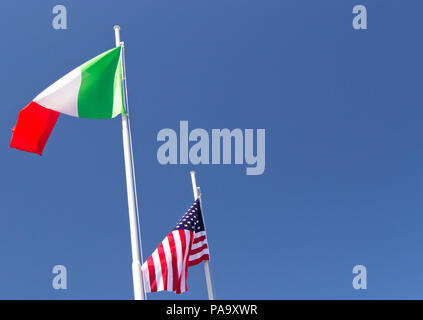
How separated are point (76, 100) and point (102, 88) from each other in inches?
30.8

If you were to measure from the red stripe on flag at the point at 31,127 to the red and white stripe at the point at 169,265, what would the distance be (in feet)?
17.3

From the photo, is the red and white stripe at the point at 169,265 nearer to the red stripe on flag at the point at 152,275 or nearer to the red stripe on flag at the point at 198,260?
the red stripe on flag at the point at 152,275

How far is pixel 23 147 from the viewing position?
1287 centimetres

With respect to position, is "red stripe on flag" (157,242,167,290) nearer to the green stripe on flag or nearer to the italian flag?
the italian flag

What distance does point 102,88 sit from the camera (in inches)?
499

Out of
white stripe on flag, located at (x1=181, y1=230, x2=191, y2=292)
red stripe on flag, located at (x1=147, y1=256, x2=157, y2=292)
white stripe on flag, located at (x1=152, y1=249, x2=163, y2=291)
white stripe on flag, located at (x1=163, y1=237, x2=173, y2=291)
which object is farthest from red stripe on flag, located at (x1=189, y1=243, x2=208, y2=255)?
red stripe on flag, located at (x1=147, y1=256, x2=157, y2=292)

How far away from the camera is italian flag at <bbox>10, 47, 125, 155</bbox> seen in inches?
482

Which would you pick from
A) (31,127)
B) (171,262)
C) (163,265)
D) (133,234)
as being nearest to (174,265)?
(171,262)

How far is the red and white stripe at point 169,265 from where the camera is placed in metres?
15.3

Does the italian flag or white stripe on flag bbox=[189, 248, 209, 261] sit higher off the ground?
the italian flag

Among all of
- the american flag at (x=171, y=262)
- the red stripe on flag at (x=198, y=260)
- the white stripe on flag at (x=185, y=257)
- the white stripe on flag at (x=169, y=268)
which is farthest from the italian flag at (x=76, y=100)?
the red stripe on flag at (x=198, y=260)

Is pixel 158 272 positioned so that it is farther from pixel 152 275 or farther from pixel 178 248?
pixel 178 248
